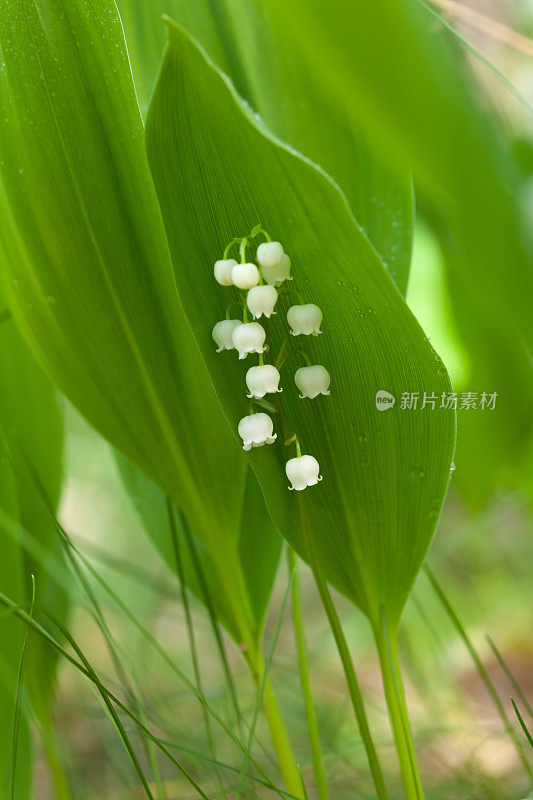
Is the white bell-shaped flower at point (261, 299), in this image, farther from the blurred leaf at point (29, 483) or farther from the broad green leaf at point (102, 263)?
the blurred leaf at point (29, 483)

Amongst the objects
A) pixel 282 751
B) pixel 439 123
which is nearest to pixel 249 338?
pixel 439 123

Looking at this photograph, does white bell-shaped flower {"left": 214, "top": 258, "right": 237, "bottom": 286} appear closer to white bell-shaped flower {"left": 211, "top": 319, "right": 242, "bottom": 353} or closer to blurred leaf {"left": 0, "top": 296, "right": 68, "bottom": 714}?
white bell-shaped flower {"left": 211, "top": 319, "right": 242, "bottom": 353}

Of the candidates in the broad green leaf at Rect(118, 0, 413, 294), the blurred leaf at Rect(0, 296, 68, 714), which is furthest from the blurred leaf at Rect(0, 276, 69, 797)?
the broad green leaf at Rect(118, 0, 413, 294)

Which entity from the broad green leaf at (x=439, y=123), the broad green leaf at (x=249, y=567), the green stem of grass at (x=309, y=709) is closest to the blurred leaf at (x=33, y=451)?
the broad green leaf at (x=249, y=567)

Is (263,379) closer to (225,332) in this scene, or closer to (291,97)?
(225,332)

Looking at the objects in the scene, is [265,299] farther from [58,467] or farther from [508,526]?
[508,526]
